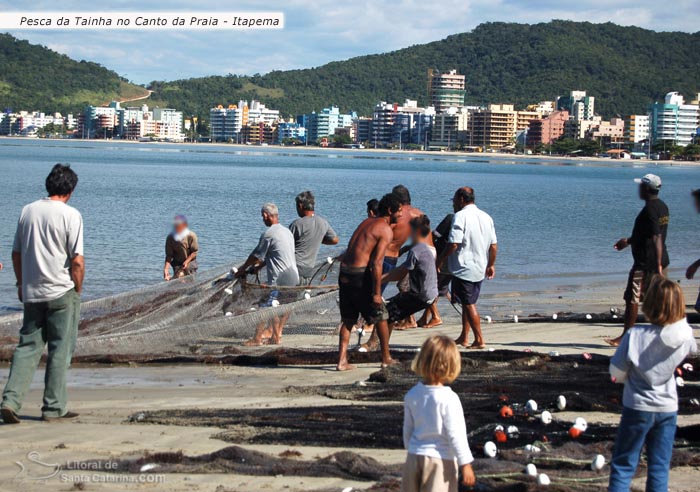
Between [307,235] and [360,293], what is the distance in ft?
8.19

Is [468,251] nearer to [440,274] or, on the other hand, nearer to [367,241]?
[440,274]

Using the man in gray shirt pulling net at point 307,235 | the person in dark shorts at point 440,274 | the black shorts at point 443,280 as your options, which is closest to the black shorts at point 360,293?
the man in gray shirt pulling net at point 307,235

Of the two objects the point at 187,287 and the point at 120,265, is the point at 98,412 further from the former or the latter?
the point at 120,265

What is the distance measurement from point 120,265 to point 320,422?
18146 mm

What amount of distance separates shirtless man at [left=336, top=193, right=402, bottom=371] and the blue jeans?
13.9 feet

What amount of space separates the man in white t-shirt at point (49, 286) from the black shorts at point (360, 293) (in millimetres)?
2849

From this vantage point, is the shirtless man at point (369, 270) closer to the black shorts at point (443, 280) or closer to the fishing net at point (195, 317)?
the fishing net at point (195, 317)

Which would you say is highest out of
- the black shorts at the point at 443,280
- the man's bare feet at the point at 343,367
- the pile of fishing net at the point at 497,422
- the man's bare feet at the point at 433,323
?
the black shorts at the point at 443,280

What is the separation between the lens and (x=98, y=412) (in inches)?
310

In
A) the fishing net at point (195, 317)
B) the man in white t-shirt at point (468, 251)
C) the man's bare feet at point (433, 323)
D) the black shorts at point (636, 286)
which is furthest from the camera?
the man's bare feet at point (433, 323)

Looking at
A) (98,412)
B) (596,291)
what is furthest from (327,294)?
(596,291)

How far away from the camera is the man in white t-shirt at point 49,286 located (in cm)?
725

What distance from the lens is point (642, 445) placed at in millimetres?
5219

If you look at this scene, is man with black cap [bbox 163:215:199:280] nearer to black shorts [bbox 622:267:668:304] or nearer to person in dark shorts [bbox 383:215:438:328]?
person in dark shorts [bbox 383:215:438:328]
